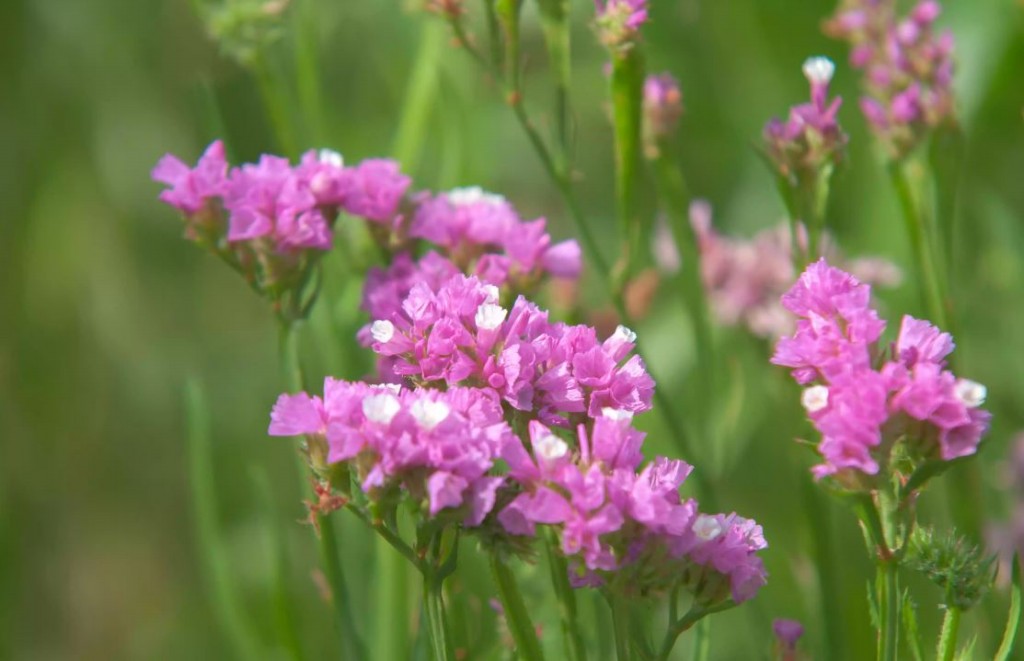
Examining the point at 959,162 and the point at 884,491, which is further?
the point at 959,162

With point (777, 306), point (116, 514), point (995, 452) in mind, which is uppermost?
point (116, 514)

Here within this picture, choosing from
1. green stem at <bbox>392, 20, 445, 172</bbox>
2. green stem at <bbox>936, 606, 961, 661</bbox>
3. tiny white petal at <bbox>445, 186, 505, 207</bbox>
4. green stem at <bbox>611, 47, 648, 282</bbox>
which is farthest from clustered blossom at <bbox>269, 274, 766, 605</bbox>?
green stem at <bbox>392, 20, 445, 172</bbox>

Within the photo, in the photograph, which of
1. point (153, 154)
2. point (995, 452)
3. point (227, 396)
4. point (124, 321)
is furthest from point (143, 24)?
point (995, 452)

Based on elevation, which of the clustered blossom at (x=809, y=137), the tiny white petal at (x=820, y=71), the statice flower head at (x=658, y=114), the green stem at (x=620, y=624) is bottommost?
the green stem at (x=620, y=624)

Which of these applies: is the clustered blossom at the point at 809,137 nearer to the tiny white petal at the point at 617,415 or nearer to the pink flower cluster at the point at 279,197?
the pink flower cluster at the point at 279,197

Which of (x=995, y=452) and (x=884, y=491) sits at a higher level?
(x=995, y=452)

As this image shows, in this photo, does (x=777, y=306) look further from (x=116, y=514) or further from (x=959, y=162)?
(x=116, y=514)

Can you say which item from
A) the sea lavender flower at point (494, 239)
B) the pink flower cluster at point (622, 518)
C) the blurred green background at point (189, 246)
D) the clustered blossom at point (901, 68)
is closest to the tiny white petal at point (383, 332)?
the pink flower cluster at point (622, 518)
